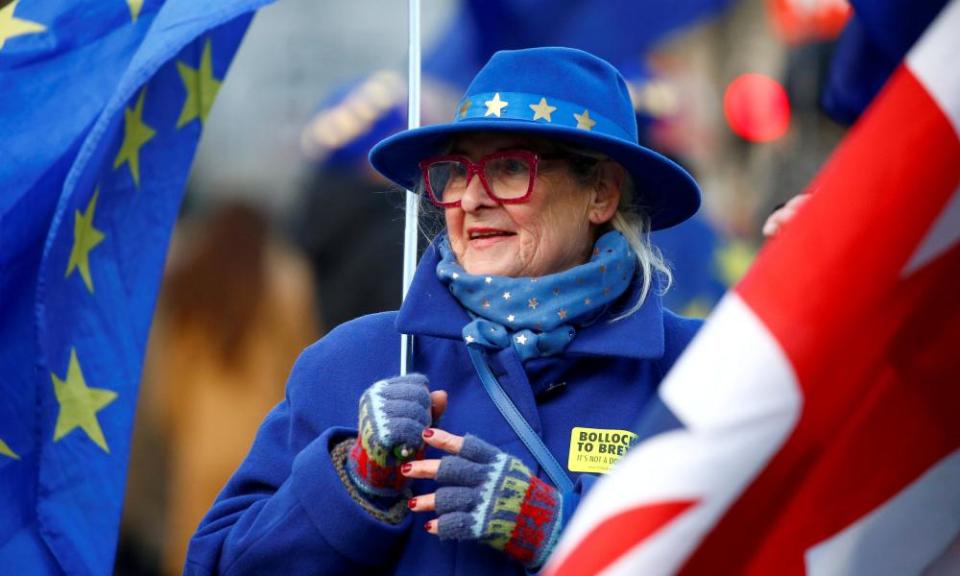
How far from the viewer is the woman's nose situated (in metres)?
3.95

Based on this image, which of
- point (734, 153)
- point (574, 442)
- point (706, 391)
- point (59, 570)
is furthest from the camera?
point (734, 153)

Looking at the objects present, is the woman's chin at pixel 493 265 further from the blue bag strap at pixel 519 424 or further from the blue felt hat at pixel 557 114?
the blue felt hat at pixel 557 114

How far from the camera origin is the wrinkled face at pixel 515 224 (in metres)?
3.98

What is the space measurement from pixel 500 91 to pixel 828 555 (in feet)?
5.84

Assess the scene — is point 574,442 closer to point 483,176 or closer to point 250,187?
point 483,176

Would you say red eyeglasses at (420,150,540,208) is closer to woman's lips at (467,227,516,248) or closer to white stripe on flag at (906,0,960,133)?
woman's lips at (467,227,516,248)

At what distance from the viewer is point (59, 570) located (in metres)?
4.54

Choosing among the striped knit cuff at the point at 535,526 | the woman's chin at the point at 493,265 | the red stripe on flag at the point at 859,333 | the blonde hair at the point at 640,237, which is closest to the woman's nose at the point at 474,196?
the woman's chin at the point at 493,265

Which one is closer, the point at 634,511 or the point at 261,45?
the point at 634,511

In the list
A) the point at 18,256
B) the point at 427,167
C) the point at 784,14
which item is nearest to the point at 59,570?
the point at 18,256

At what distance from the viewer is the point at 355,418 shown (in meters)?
3.94

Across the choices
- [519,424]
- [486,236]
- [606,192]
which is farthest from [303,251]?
[519,424]

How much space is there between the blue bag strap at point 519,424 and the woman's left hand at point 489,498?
19 centimetres

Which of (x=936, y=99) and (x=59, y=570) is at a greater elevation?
(x=936, y=99)
